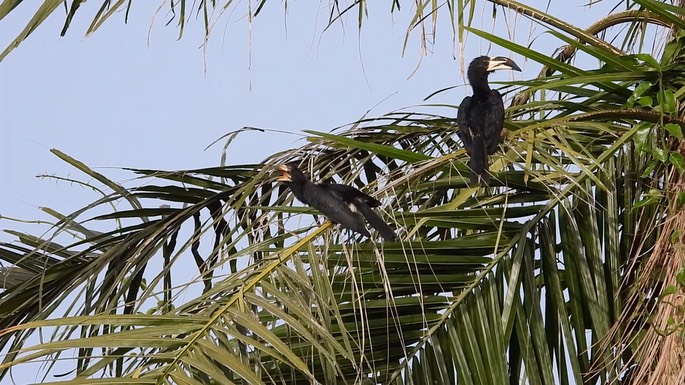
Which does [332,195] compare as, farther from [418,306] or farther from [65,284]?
[65,284]

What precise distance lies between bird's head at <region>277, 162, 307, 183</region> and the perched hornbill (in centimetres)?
53

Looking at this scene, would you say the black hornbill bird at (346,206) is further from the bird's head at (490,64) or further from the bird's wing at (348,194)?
the bird's head at (490,64)

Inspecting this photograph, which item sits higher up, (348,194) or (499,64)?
(499,64)

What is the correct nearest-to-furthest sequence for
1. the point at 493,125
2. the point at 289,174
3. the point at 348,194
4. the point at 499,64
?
the point at 348,194 < the point at 493,125 < the point at 289,174 < the point at 499,64

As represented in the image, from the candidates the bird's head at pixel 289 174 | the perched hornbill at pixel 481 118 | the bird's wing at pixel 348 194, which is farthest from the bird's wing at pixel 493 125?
the bird's head at pixel 289 174

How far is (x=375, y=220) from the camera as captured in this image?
3.12m

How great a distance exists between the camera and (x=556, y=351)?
3.27 m

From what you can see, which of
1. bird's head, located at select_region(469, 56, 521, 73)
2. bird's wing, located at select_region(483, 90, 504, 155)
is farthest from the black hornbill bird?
bird's head, located at select_region(469, 56, 521, 73)

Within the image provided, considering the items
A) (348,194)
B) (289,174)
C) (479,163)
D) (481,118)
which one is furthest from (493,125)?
(289,174)

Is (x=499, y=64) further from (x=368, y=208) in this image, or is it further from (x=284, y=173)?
(x=368, y=208)

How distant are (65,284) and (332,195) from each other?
1165 mm

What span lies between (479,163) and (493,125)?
0.74 feet

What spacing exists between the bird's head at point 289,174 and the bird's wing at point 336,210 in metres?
0.38

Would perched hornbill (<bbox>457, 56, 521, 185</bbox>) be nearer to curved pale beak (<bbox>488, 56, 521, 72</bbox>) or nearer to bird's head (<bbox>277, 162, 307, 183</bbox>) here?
curved pale beak (<bbox>488, 56, 521, 72</bbox>)
